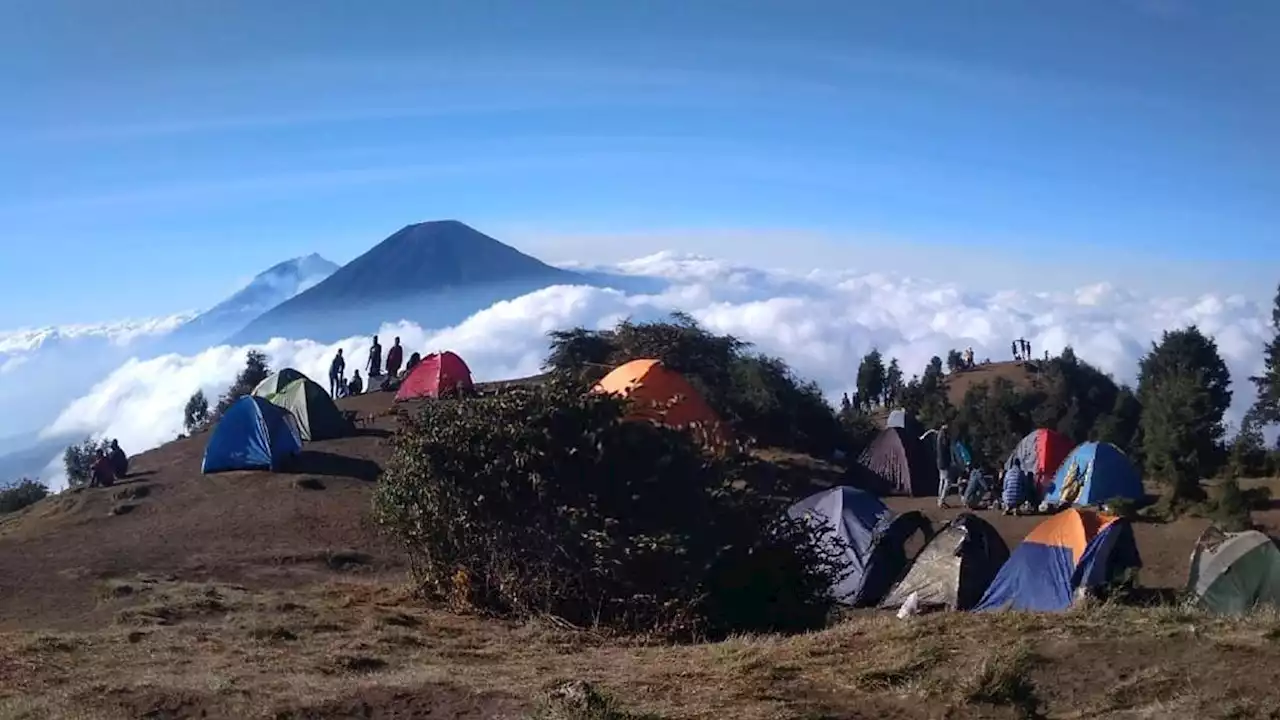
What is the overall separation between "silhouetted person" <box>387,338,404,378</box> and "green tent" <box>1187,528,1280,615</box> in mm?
26617

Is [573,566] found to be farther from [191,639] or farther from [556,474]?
[191,639]

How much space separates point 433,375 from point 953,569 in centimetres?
1960

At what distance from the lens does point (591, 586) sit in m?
11.3

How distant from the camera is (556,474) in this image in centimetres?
1203

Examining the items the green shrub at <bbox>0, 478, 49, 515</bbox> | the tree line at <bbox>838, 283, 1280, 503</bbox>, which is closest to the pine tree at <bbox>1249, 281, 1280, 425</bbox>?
the tree line at <bbox>838, 283, 1280, 503</bbox>

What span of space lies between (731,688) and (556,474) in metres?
4.97

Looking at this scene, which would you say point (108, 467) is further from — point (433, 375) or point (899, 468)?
point (899, 468)

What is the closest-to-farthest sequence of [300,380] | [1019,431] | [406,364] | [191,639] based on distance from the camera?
1. [191,639]
2. [300,380]
3. [406,364]
4. [1019,431]

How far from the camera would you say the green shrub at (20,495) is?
29.5 m

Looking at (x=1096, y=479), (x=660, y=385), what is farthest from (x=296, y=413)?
(x=1096, y=479)

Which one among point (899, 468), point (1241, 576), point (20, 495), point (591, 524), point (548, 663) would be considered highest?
A: point (20, 495)

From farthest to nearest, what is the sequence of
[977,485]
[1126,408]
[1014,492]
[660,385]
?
[1126,408] → [660,385] → [977,485] → [1014,492]

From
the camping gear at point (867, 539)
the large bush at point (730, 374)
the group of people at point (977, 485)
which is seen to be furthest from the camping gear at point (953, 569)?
the large bush at point (730, 374)

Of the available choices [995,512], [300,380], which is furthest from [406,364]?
[995,512]
